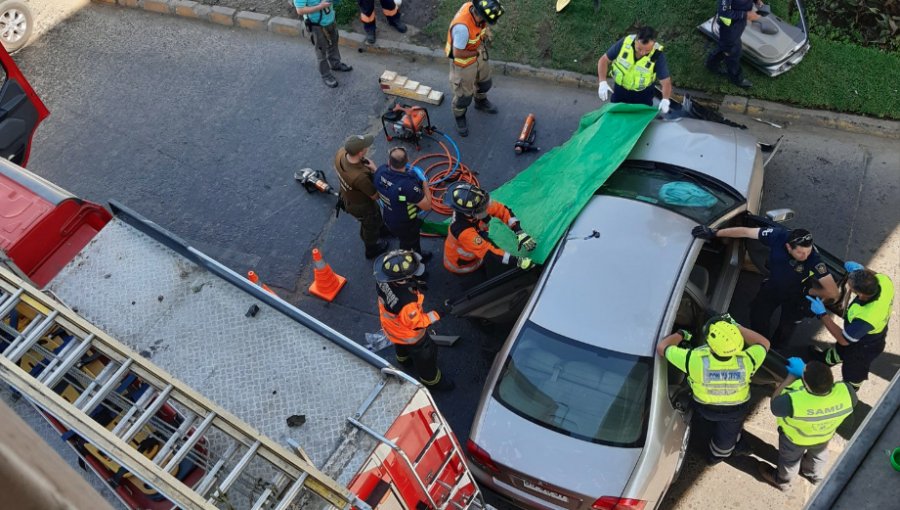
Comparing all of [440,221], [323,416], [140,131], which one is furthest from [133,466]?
[140,131]


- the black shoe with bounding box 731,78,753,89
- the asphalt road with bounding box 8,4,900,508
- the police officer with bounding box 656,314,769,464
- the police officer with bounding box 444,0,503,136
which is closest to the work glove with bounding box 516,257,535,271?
the asphalt road with bounding box 8,4,900,508

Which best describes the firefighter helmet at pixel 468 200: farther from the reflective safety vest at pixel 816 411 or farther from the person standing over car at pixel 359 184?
the reflective safety vest at pixel 816 411

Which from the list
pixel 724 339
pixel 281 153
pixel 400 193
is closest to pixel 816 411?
pixel 724 339

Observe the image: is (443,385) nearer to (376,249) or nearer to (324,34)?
(376,249)

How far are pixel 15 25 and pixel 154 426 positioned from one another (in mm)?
8975

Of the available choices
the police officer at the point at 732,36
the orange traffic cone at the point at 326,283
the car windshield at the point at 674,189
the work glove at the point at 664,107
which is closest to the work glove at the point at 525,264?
the car windshield at the point at 674,189

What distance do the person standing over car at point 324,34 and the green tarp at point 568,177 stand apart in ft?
11.7

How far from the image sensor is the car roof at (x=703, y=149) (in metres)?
6.33

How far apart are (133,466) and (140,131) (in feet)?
22.4

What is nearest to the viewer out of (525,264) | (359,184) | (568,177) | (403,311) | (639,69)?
(403,311)

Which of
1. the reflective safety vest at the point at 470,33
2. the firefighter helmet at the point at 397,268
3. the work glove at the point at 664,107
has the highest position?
the work glove at the point at 664,107

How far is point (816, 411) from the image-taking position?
15.8 ft

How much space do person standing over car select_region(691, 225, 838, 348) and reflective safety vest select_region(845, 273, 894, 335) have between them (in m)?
0.29

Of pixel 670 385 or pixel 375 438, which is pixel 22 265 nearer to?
pixel 375 438
